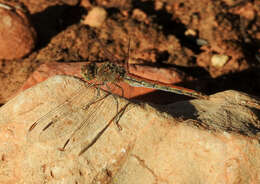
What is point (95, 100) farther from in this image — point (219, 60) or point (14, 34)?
point (219, 60)

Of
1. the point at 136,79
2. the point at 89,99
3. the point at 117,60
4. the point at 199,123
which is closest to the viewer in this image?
the point at 199,123

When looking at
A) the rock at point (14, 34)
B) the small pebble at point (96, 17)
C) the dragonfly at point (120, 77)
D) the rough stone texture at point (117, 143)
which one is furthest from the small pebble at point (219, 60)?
the rock at point (14, 34)

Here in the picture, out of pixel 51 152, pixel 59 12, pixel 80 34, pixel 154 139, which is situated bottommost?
pixel 51 152

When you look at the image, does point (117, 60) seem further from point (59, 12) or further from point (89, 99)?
point (59, 12)

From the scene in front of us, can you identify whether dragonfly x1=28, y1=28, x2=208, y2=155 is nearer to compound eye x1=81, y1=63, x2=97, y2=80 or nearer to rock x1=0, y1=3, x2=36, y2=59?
compound eye x1=81, y1=63, x2=97, y2=80

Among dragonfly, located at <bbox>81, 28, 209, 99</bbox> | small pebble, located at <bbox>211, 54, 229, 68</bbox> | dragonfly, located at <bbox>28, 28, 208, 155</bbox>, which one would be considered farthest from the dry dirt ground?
dragonfly, located at <bbox>28, 28, 208, 155</bbox>

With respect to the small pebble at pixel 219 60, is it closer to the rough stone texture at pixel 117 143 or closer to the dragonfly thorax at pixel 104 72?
the dragonfly thorax at pixel 104 72

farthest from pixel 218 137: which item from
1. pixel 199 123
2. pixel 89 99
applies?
pixel 89 99
